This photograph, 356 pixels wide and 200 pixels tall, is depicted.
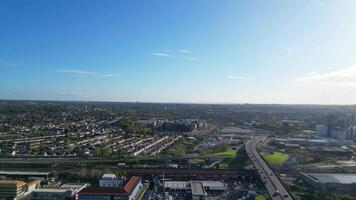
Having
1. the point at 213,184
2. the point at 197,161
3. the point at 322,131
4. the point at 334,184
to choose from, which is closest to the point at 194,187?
the point at 213,184

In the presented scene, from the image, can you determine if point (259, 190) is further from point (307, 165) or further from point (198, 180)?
point (307, 165)

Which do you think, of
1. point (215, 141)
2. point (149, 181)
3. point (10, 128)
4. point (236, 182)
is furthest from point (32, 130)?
point (236, 182)

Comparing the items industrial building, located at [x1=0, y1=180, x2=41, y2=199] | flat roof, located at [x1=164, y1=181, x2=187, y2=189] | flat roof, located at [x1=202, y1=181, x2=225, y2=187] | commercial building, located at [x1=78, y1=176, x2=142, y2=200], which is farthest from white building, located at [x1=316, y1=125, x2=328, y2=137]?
industrial building, located at [x1=0, y1=180, x2=41, y2=199]

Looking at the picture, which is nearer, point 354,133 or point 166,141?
point 166,141

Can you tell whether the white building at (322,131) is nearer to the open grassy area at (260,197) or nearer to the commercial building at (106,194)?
the open grassy area at (260,197)

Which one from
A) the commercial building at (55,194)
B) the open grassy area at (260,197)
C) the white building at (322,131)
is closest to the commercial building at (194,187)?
the open grassy area at (260,197)

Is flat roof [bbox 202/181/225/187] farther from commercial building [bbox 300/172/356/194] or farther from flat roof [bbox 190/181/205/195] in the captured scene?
commercial building [bbox 300/172/356/194]
